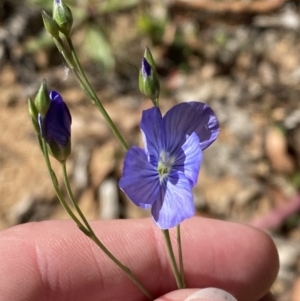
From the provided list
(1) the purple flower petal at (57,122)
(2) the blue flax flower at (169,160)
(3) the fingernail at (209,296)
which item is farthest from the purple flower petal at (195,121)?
(3) the fingernail at (209,296)

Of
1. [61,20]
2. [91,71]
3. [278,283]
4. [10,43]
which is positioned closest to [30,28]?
[10,43]

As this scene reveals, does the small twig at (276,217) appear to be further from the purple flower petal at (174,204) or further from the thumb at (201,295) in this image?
the purple flower petal at (174,204)

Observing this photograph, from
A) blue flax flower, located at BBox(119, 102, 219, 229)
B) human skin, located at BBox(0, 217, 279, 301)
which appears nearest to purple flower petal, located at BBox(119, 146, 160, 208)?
blue flax flower, located at BBox(119, 102, 219, 229)

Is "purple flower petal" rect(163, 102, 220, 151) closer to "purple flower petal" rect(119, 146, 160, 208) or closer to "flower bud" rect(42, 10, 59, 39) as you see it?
"purple flower petal" rect(119, 146, 160, 208)

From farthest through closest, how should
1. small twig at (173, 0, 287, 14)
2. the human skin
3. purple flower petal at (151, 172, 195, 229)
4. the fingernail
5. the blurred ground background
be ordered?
small twig at (173, 0, 287, 14) → the blurred ground background → the human skin → the fingernail → purple flower petal at (151, 172, 195, 229)

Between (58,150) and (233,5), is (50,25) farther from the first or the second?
(233,5)

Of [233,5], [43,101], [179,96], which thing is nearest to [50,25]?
[43,101]
